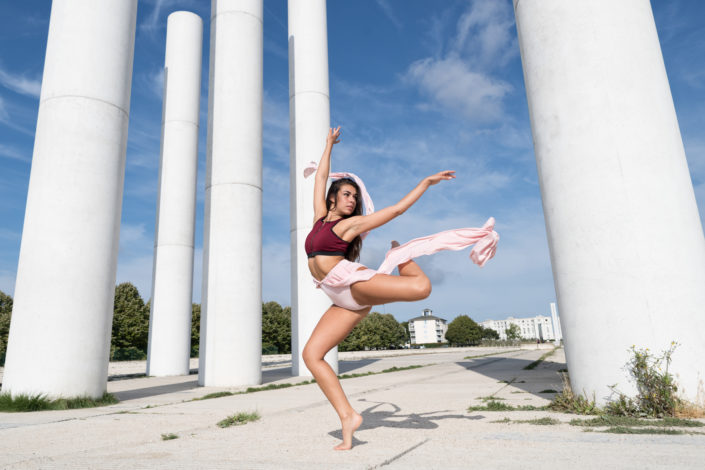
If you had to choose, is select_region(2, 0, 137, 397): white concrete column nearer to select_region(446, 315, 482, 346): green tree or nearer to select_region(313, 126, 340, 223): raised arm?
select_region(313, 126, 340, 223): raised arm

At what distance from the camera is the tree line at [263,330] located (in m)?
45.2

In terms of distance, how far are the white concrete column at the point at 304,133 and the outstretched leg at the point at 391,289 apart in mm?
11413

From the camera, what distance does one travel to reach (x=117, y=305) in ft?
153

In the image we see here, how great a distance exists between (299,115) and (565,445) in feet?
48.1

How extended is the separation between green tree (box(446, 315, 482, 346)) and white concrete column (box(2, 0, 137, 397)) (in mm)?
110088

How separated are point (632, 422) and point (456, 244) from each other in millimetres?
2707

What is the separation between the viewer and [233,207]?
1336 cm

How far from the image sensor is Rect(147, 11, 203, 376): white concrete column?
19078 millimetres

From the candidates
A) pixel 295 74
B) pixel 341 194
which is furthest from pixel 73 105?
pixel 295 74

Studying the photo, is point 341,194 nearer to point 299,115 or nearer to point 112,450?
point 112,450

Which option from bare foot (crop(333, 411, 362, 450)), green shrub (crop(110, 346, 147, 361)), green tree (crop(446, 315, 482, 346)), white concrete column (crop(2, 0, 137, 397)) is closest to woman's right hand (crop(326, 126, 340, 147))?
bare foot (crop(333, 411, 362, 450))

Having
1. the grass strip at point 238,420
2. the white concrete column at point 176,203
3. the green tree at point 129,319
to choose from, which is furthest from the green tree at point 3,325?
the grass strip at point 238,420

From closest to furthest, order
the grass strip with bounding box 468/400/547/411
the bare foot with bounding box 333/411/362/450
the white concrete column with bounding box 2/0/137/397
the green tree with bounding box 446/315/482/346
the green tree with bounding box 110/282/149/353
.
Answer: the bare foot with bounding box 333/411/362/450, the grass strip with bounding box 468/400/547/411, the white concrete column with bounding box 2/0/137/397, the green tree with bounding box 110/282/149/353, the green tree with bounding box 446/315/482/346

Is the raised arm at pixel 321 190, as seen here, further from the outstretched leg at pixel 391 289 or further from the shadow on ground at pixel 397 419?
the shadow on ground at pixel 397 419
